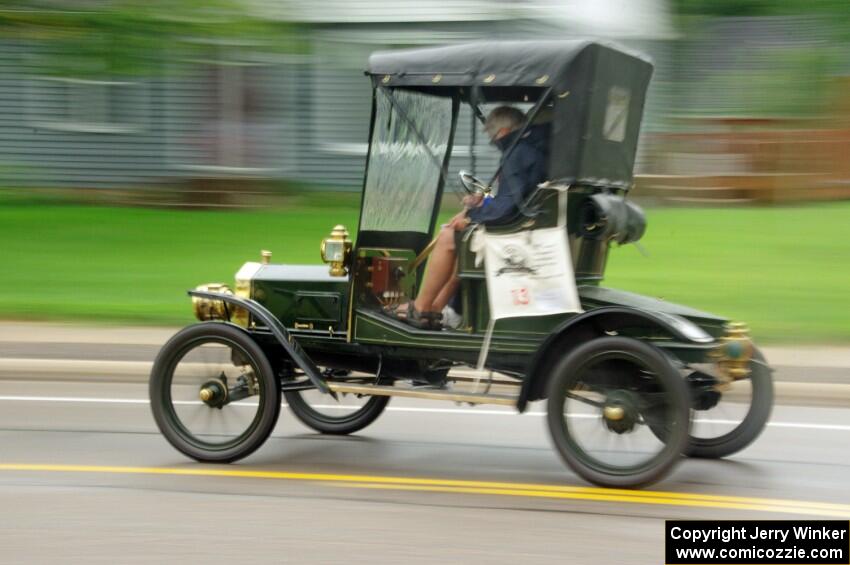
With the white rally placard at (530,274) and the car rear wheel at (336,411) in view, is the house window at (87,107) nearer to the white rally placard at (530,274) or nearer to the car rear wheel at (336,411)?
the car rear wheel at (336,411)

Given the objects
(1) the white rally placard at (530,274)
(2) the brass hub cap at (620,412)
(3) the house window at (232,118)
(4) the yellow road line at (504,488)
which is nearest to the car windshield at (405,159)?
(1) the white rally placard at (530,274)

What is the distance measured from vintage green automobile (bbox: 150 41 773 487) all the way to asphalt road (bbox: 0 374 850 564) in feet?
0.95

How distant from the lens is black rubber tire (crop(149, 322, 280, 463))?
712 cm

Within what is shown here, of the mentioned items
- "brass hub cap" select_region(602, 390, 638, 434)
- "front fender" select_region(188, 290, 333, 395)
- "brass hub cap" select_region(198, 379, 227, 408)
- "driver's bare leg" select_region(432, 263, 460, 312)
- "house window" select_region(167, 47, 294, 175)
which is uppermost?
"house window" select_region(167, 47, 294, 175)

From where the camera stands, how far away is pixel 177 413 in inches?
290

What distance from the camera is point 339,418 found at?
8156 millimetres

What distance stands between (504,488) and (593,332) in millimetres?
943

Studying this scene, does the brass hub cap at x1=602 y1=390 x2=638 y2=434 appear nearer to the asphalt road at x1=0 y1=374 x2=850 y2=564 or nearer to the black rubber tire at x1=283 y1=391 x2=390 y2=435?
the asphalt road at x1=0 y1=374 x2=850 y2=564

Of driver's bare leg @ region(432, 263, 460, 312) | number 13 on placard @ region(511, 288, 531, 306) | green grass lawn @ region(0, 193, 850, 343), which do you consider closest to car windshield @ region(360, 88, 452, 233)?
driver's bare leg @ region(432, 263, 460, 312)

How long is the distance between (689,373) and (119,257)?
36.0 feet

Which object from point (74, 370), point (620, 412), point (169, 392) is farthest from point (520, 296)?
point (74, 370)

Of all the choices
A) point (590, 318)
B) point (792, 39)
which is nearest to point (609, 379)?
point (590, 318)

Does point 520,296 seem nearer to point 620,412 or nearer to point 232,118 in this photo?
point 620,412

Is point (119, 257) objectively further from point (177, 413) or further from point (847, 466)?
point (847, 466)
